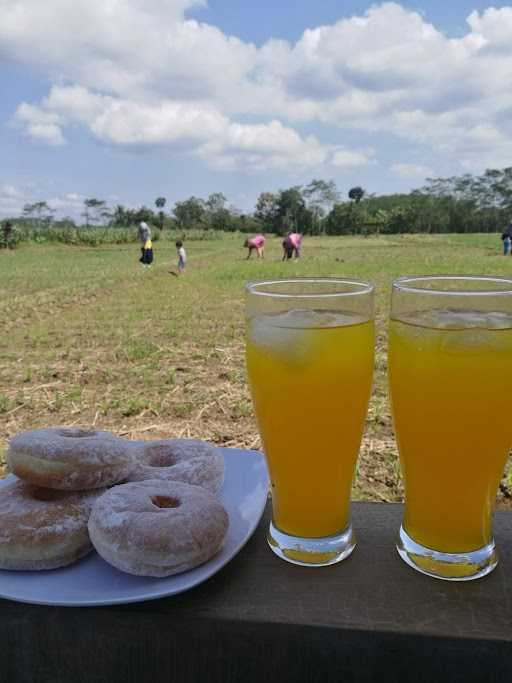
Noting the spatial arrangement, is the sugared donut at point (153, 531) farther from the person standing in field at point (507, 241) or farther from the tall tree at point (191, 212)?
the tall tree at point (191, 212)

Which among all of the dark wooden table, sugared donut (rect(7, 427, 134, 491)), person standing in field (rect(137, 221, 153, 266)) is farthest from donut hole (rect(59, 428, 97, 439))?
person standing in field (rect(137, 221, 153, 266))

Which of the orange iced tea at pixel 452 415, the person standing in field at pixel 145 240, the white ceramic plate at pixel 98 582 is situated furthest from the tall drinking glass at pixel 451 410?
the person standing in field at pixel 145 240

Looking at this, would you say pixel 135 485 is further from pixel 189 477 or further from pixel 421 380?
pixel 421 380

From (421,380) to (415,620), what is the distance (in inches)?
13.6

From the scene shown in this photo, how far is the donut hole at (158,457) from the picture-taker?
113 centimetres

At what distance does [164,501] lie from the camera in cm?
91

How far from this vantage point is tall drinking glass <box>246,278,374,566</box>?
888 millimetres

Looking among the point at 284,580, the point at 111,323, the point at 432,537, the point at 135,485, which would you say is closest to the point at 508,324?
the point at 432,537

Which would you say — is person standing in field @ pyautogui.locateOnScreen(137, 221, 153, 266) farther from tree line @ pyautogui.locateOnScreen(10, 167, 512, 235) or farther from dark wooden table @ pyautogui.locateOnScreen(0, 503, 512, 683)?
tree line @ pyautogui.locateOnScreen(10, 167, 512, 235)

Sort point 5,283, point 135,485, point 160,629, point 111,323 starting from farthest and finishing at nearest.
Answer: point 5,283
point 111,323
point 135,485
point 160,629

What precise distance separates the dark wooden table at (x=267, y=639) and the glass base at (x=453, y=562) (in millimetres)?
44

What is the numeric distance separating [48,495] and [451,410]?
2.24ft

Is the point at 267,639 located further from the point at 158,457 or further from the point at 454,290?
the point at 454,290

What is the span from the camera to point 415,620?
2.66 ft
